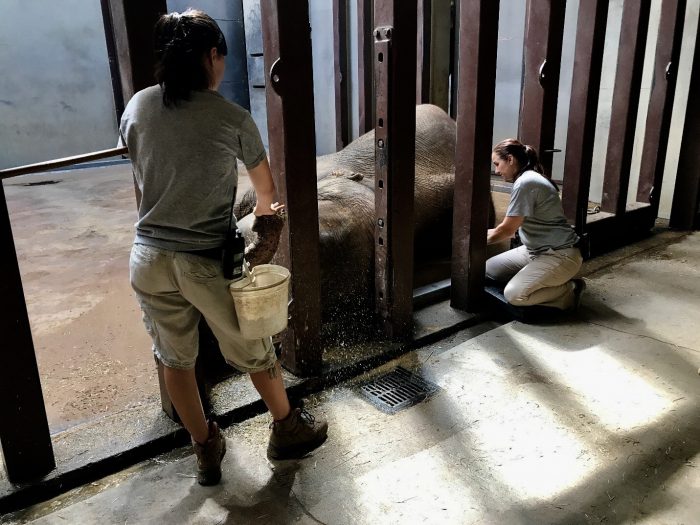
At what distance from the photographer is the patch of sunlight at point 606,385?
2842 mm

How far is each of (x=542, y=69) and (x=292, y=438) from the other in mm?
3060

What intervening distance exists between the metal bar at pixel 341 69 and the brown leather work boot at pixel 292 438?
5.42m

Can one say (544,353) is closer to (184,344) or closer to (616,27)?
(184,344)

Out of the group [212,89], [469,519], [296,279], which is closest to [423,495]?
[469,519]

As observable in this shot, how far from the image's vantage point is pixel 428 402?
301 cm

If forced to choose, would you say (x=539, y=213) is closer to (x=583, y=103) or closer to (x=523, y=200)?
(x=523, y=200)

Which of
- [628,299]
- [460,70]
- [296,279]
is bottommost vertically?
[628,299]

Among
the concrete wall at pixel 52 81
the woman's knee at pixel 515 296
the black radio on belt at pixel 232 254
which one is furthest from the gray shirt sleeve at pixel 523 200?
the concrete wall at pixel 52 81

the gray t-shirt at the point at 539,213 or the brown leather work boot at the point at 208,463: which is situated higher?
the gray t-shirt at the point at 539,213

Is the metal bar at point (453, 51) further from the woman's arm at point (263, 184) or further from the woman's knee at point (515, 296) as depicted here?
the woman's arm at point (263, 184)

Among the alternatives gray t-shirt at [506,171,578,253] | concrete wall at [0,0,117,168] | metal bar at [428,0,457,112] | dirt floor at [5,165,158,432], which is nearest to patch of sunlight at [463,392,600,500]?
gray t-shirt at [506,171,578,253]

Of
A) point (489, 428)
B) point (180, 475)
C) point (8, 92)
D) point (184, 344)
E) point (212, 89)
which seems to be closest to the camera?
point (212, 89)

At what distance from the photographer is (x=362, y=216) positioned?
12.2 ft

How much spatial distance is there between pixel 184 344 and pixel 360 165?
2.83 meters
